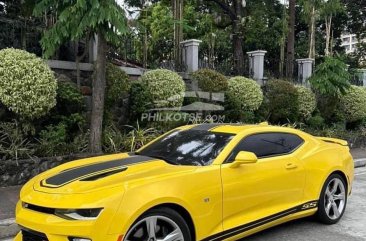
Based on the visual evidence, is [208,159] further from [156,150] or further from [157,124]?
[157,124]

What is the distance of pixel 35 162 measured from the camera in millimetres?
8023

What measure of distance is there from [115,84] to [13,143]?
103 inches

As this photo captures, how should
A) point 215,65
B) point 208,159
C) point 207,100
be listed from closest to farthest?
point 208,159 < point 207,100 < point 215,65

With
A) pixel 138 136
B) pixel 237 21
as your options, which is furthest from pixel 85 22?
pixel 237 21

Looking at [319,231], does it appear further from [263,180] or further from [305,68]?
[305,68]

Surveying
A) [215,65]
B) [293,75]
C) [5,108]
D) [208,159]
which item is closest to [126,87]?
[5,108]

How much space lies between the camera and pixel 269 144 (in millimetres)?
5352

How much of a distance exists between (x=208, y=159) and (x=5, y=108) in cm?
519

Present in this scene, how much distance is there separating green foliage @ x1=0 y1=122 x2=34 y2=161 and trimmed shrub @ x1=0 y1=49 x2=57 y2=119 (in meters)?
0.32

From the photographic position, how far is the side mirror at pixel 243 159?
14.9 ft

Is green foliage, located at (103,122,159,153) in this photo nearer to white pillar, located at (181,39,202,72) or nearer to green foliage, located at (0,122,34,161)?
green foliage, located at (0,122,34,161)

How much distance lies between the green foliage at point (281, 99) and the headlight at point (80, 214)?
10562 millimetres

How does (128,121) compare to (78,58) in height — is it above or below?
below

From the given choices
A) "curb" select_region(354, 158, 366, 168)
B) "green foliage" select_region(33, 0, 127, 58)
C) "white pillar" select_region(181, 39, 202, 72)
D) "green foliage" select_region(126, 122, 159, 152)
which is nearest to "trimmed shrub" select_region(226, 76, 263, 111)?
"white pillar" select_region(181, 39, 202, 72)
